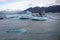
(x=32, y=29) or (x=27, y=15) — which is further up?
(x=27, y=15)

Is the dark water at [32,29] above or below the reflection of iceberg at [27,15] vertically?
below

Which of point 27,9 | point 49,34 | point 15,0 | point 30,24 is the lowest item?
point 49,34

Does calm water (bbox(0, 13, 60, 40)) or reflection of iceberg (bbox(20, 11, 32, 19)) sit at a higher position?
reflection of iceberg (bbox(20, 11, 32, 19))

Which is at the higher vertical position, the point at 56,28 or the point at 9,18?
the point at 9,18

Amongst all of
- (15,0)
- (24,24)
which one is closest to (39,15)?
(24,24)

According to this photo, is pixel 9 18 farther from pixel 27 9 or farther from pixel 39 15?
pixel 39 15

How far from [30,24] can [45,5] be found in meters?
0.28

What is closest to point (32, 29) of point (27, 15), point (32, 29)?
point (32, 29)

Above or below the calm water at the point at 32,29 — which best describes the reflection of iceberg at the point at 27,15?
above

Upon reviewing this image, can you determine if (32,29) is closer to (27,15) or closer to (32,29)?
(32,29)

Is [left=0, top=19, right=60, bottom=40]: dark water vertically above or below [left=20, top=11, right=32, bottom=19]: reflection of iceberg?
below

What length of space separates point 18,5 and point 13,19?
17 centimetres

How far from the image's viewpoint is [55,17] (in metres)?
1.47

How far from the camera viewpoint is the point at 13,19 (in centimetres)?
143
